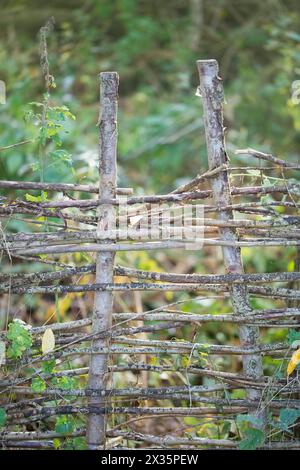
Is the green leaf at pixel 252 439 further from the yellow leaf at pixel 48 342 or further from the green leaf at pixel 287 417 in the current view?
the yellow leaf at pixel 48 342

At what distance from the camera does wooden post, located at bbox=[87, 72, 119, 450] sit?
1875mm

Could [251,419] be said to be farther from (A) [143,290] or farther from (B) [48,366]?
(B) [48,366]

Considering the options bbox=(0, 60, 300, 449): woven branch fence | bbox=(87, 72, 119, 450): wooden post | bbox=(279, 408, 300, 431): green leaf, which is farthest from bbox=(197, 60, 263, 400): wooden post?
bbox=(87, 72, 119, 450): wooden post

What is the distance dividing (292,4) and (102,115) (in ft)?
14.9

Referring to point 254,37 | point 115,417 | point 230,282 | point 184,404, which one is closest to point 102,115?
point 230,282

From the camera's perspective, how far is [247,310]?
1.91m

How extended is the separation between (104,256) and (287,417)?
714 mm

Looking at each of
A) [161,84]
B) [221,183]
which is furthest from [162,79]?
[221,183]

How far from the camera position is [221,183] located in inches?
74.8

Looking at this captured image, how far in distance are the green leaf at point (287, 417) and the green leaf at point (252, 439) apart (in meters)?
0.07

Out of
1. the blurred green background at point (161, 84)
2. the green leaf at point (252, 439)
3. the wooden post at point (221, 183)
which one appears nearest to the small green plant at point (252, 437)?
the green leaf at point (252, 439)

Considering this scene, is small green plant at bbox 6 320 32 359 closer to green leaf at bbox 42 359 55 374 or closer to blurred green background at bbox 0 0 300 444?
green leaf at bbox 42 359 55 374

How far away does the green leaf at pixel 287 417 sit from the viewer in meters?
1.85

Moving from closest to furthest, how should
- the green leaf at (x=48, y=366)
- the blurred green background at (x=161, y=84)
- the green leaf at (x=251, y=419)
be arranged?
the green leaf at (x=251, y=419) → the green leaf at (x=48, y=366) → the blurred green background at (x=161, y=84)
